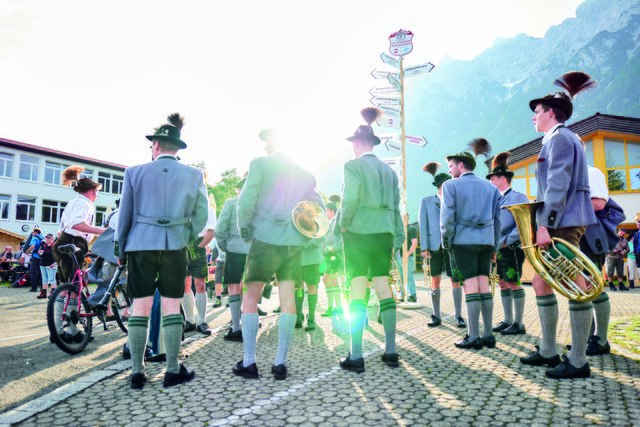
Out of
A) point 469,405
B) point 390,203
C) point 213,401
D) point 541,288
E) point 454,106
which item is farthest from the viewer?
point 454,106

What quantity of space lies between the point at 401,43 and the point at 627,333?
764 centimetres

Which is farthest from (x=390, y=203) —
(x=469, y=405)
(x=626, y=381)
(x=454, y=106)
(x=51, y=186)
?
(x=454, y=106)

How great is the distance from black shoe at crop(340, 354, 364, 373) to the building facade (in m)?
37.1

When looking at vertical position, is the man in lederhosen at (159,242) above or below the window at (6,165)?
below

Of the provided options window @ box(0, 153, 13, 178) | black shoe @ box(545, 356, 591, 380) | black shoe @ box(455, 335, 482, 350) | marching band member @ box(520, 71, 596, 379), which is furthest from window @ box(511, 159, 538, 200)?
window @ box(0, 153, 13, 178)

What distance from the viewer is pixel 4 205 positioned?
3581 centimetres

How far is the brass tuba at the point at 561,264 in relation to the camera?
3.20 metres

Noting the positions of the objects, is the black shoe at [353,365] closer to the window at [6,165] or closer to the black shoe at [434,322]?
the black shoe at [434,322]

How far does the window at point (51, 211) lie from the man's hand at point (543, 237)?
147 feet

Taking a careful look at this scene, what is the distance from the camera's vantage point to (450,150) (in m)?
156

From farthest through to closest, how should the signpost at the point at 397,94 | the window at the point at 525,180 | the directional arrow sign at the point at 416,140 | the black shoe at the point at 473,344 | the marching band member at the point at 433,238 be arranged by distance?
the window at the point at 525,180
the directional arrow sign at the point at 416,140
the signpost at the point at 397,94
the marching band member at the point at 433,238
the black shoe at the point at 473,344

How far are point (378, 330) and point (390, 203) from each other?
2.38 m

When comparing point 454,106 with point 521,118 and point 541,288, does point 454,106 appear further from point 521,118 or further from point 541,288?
point 541,288

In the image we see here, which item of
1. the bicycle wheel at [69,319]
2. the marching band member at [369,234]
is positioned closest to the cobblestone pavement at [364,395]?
the marching band member at [369,234]
